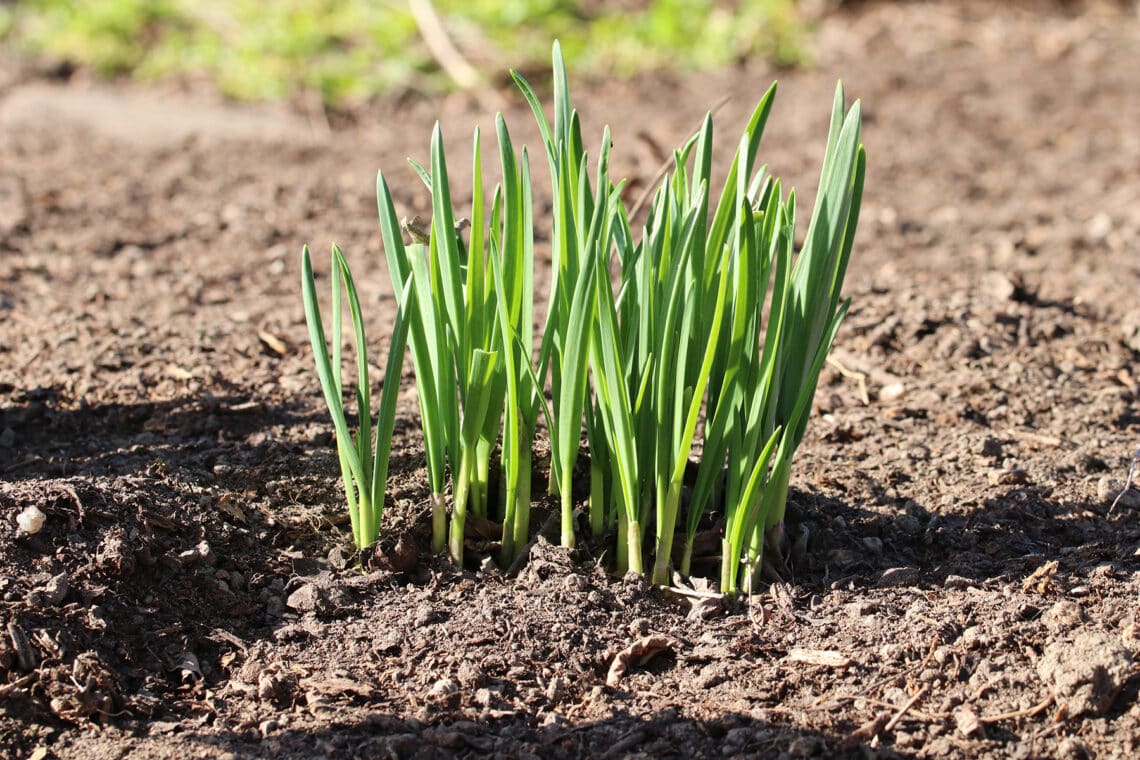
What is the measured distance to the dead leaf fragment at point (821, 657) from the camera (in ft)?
6.02

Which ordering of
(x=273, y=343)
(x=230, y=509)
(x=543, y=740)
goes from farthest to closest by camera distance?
1. (x=273, y=343)
2. (x=230, y=509)
3. (x=543, y=740)

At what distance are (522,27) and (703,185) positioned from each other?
4.38 meters

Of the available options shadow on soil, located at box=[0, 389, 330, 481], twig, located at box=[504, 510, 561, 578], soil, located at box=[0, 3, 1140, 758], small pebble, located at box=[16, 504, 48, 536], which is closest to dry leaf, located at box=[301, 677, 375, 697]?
soil, located at box=[0, 3, 1140, 758]

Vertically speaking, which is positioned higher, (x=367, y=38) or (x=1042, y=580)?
(x=367, y=38)

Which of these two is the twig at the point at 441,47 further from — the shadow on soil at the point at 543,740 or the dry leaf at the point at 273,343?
the shadow on soil at the point at 543,740

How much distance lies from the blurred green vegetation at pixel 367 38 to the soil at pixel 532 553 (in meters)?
1.65

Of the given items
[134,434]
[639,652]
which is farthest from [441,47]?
[639,652]

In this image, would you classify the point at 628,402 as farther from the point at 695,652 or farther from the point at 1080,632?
the point at 1080,632

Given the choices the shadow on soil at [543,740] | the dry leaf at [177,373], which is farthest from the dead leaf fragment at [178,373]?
the shadow on soil at [543,740]

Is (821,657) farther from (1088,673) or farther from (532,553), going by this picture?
(532,553)

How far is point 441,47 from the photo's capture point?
5.56m

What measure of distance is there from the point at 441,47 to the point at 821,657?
430 cm

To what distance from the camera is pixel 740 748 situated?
1.67 m

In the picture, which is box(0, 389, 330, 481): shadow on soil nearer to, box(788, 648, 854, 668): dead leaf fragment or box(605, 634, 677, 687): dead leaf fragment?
box(605, 634, 677, 687): dead leaf fragment
